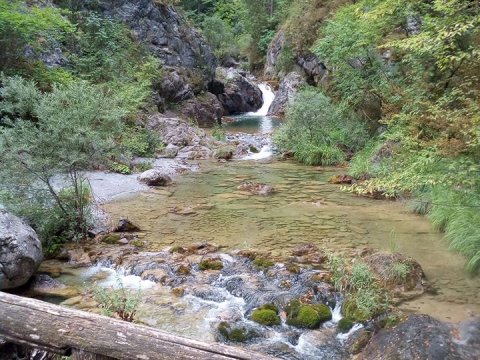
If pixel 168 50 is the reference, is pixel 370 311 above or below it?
below

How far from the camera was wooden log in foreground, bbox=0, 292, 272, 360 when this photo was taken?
2.71 metres

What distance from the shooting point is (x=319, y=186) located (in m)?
13.5

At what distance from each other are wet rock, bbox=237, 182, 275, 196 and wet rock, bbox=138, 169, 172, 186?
2.47 m

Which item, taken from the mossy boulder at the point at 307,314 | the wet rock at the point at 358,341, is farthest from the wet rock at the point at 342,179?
the wet rock at the point at 358,341

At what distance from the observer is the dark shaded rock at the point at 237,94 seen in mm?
34812

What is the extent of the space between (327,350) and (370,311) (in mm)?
851

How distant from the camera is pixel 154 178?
1382cm

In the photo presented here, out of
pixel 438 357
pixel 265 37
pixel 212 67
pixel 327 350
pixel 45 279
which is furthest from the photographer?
pixel 265 37

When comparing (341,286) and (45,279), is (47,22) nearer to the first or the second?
(45,279)

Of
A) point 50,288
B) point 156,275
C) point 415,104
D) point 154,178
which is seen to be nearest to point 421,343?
point 156,275

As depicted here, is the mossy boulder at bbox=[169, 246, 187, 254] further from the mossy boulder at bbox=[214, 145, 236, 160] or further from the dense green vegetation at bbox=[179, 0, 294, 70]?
the dense green vegetation at bbox=[179, 0, 294, 70]

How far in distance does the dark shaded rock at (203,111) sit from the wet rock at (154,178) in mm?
Result: 11885

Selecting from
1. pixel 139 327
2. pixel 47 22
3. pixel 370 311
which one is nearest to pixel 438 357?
pixel 370 311

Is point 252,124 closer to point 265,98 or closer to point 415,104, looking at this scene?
point 265,98
